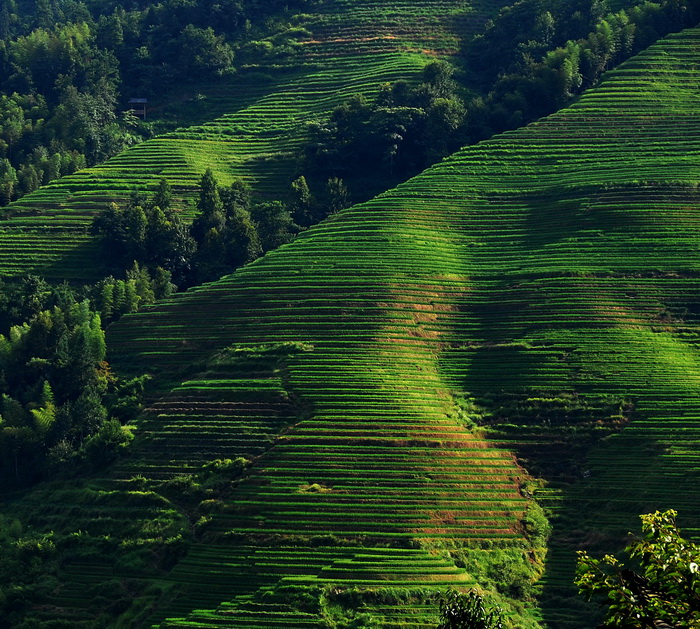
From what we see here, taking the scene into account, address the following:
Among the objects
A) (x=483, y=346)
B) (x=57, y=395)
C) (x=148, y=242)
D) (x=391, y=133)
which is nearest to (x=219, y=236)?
(x=148, y=242)

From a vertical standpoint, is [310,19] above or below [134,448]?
above

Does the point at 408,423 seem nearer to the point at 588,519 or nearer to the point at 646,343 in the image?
the point at 588,519

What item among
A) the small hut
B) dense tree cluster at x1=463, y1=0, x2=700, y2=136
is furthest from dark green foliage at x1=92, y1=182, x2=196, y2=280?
the small hut

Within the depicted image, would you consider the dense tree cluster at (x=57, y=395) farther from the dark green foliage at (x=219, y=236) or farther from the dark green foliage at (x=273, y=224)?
the dark green foliage at (x=273, y=224)

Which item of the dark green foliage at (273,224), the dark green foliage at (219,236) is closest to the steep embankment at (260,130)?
the dark green foliage at (219,236)

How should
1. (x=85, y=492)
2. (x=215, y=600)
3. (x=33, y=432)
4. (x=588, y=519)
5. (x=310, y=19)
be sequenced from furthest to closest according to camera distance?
Answer: (x=310, y=19) < (x=33, y=432) < (x=85, y=492) < (x=588, y=519) < (x=215, y=600)

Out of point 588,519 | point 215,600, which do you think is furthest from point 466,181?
point 215,600

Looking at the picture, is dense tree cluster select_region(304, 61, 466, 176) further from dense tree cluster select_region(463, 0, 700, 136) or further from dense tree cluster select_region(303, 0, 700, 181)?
dense tree cluster select_region(463, 0, 700, 136)
